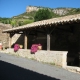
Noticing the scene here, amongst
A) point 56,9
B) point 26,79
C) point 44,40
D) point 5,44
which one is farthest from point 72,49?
point 56,9

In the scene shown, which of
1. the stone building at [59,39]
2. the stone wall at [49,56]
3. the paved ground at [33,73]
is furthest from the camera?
the stone building at [59,39]

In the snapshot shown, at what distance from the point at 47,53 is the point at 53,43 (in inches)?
171

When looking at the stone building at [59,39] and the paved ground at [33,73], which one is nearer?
the paved ground at [33,73]

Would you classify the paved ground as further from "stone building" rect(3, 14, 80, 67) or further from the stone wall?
"stone building" rect(3, 14, 80, 67)

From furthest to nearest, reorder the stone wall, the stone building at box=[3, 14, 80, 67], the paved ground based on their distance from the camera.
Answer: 1. the stone building at box=[3, 14, 80, 67]
2. the stone wall
3. the paved ground

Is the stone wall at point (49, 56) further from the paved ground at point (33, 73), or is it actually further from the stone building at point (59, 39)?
the paved ground at point (33, 73)

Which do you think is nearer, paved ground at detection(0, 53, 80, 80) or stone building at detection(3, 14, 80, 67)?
paved ground at detection(0, 53, 80, 80)

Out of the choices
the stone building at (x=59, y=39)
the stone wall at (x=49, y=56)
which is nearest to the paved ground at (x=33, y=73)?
the stone wall at (x=49, y=56)

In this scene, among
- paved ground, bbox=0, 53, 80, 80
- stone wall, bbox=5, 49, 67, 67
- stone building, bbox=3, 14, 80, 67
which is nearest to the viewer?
paved ground, bbox=0, 53, 80, 80

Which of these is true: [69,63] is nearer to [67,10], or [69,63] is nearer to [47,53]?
[47,53]

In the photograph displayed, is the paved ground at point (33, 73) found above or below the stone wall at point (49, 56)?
below

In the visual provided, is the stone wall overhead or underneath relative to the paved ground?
overhead

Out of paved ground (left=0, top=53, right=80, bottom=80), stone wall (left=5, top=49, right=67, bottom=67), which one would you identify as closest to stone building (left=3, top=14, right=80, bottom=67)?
stone wall (left=5, top=49, right=67, bottom=67)

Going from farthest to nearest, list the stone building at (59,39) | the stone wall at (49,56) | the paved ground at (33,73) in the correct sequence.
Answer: the stone building at (59,39) → the stone wall at (49,56) → the paved ground at (33,73)
